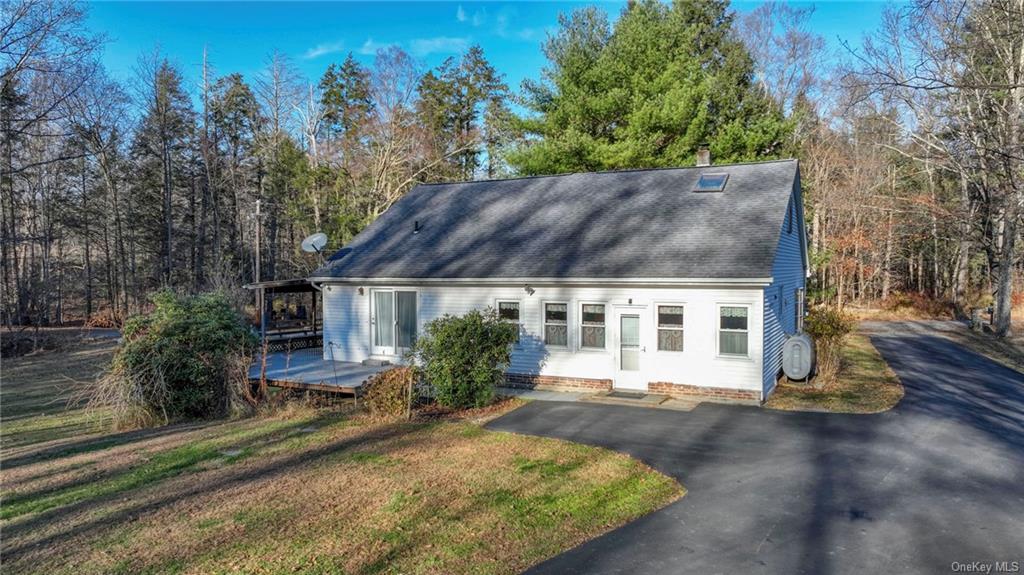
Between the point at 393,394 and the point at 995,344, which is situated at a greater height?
the point at 393,394

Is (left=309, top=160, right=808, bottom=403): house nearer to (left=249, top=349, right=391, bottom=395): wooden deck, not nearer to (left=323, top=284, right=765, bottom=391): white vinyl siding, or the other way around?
(left=323, top=284, right=765, bottom=391): white vinyl siding

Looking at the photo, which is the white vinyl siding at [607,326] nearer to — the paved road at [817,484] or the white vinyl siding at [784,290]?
the white vinyl siding at [784,290]

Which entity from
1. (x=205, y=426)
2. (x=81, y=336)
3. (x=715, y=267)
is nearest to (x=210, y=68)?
(x=81, y=336)

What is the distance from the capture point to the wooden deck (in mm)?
13070

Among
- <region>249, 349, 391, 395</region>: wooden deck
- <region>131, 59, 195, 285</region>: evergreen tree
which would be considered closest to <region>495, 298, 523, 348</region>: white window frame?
<region>249, 349, 391, 395</region>: wooden deck

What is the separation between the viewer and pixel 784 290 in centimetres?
1434

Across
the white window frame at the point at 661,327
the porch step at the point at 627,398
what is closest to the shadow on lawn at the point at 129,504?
the porch step at the point at 627,398

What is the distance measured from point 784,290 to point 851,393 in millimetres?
3077

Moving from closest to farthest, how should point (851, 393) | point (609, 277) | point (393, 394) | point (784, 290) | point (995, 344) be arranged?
point (393, 394) < point (851, 393) < point (609, 277) < point (784, 290) < point (995, 344)

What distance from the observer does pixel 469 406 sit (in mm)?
11430

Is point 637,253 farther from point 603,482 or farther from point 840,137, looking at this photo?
point 840,137

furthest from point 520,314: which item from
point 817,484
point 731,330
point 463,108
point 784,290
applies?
point 463,108

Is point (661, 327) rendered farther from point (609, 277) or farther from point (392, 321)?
point (392, 321)

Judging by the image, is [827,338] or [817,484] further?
[827,338]
